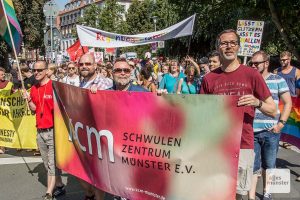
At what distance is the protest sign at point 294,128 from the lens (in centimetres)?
722

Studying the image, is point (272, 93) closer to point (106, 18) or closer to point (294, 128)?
point (294, 128)

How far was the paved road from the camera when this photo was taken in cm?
593

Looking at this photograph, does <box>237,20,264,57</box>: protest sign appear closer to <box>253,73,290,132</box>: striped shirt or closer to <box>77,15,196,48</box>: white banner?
<box>77,15,196,48</box>: white banner

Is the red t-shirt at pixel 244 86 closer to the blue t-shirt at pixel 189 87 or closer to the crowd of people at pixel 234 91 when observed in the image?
the crowd of people at pixel 234 91

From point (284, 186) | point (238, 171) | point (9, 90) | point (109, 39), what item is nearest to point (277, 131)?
Result: point (284, 186)

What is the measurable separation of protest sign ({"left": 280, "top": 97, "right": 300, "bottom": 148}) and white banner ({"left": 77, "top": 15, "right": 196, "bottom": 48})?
3.35 m

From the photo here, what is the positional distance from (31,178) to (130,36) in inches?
188

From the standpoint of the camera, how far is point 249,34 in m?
10.7

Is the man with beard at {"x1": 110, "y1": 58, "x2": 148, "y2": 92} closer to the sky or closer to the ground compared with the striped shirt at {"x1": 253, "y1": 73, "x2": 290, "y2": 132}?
closer to the sky

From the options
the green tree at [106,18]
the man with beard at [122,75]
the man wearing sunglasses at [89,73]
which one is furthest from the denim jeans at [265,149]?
the green tree at [106,18]

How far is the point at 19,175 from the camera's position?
6.99m

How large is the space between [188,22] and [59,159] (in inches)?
230

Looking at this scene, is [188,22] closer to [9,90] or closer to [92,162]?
[9,90]

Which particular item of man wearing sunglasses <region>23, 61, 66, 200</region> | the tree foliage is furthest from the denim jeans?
the tree foliage
